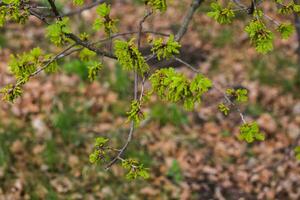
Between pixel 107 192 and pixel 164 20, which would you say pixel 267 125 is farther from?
pixel 164 20

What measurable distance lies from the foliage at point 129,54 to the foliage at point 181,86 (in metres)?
0.13

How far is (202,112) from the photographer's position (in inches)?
222

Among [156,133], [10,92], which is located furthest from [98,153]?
[156,133]

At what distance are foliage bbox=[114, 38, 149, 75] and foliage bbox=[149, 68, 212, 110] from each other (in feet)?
0.42

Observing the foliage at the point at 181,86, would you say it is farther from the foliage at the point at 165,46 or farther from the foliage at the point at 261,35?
the foliage at the point at 261,35

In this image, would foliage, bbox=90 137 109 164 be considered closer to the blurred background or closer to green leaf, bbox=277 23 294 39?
green leaf, bbox=277 23 294 39

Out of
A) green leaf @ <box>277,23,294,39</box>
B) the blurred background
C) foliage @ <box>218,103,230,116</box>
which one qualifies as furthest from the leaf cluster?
the blurred background

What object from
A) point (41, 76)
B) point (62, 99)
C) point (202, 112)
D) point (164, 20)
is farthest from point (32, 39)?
point (202, 112)

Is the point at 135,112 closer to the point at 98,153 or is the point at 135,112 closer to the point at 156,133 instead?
the point at 98,153

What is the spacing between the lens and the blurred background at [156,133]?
184 inches

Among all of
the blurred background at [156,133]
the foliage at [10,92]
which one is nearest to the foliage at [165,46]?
the foliage at [10,92]

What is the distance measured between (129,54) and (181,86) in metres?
0.33

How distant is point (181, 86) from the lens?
2086mm

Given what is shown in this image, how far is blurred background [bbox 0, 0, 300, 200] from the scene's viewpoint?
4.68 meters
